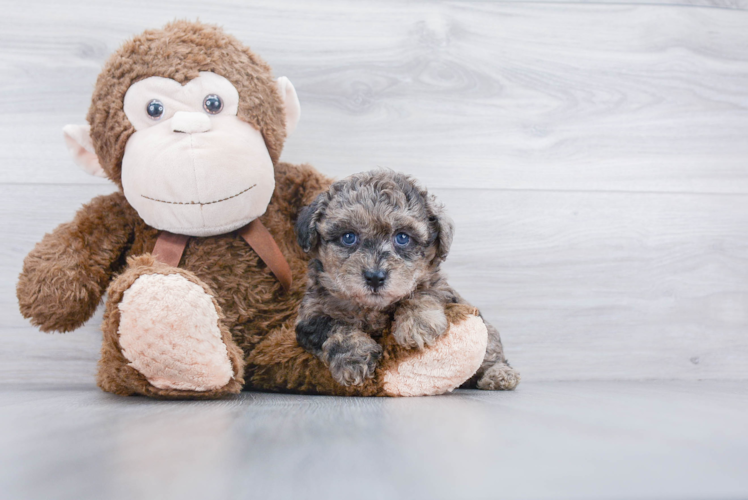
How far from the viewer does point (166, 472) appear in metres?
0.67

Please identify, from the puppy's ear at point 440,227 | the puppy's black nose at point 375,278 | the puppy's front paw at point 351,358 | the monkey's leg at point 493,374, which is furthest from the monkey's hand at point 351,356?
the monkey's leg at point 493,374

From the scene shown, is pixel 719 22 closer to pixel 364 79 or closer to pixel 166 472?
Result: pixel 364 79

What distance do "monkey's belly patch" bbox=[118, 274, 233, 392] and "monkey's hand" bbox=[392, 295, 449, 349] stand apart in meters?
0.37

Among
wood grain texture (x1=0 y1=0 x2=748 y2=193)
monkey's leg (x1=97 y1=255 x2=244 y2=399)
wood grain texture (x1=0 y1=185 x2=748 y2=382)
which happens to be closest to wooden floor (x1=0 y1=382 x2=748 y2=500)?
monkey's leg (x1=97 y1=255 x2=244 y2=399)

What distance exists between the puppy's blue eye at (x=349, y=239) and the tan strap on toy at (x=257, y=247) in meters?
0.28

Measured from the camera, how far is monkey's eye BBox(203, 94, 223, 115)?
1.27m

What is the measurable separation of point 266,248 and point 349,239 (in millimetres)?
305

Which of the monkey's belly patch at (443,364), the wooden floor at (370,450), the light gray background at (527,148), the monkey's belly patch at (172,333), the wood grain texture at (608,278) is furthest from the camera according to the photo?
the wood grain texture at (608,278)

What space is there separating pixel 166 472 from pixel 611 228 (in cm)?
167

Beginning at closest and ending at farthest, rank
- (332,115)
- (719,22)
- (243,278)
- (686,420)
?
(686,420) < (243,278) < (332,115) < (719,22)

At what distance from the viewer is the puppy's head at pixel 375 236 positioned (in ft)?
3.66

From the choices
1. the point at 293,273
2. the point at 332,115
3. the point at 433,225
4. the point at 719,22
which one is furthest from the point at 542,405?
the point at 719,22

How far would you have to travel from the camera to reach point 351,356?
1115 mm

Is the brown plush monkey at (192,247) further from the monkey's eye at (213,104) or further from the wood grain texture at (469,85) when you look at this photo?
the wood grain texture at (469,85)
